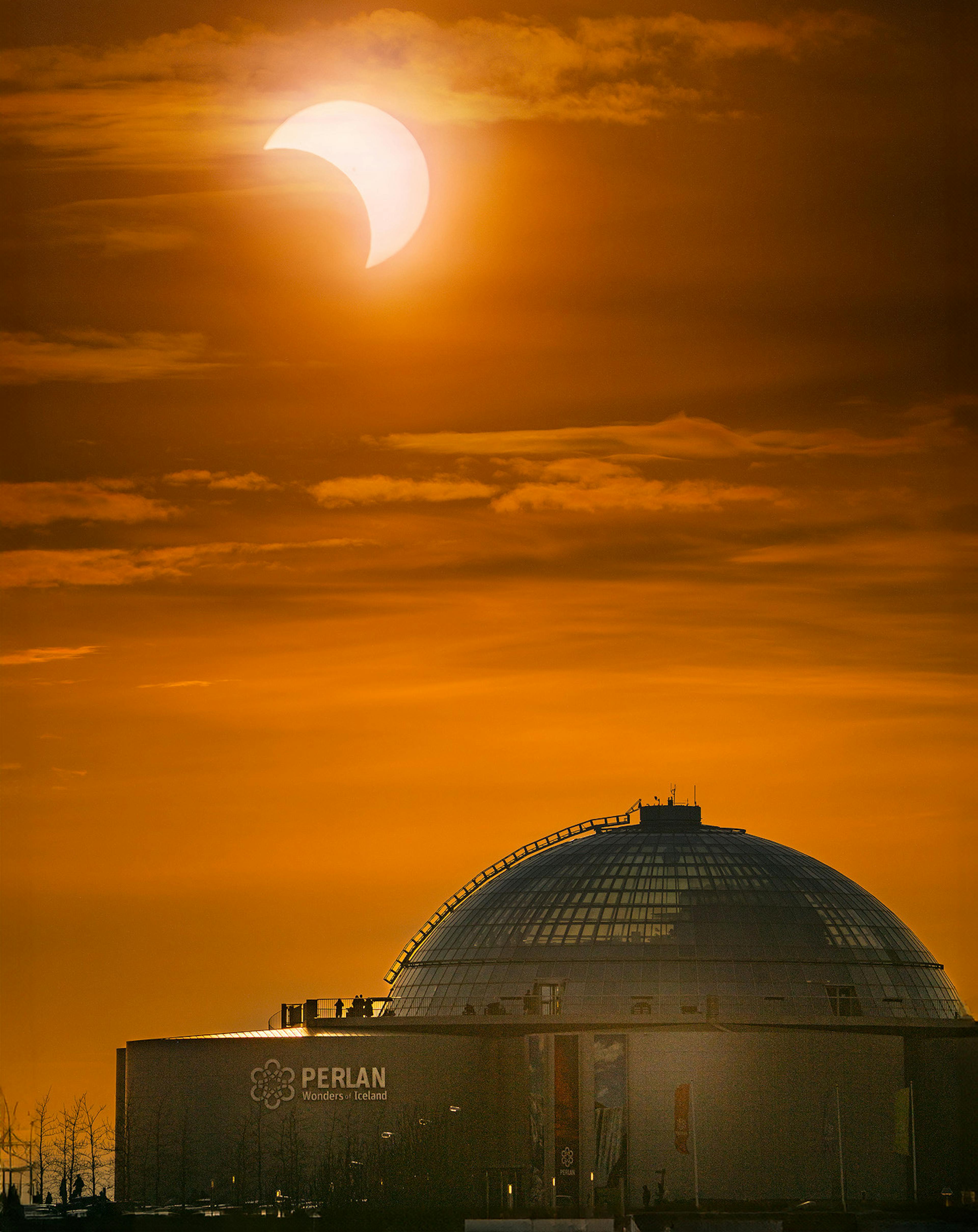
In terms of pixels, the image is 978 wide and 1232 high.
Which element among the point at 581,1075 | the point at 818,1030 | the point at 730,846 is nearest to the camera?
the point at 581,1075

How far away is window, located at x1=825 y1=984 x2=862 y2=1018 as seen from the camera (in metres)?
93.9

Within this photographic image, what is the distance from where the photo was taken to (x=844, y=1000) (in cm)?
9438

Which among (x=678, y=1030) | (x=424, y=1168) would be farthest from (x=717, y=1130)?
(x=424, y=1168)

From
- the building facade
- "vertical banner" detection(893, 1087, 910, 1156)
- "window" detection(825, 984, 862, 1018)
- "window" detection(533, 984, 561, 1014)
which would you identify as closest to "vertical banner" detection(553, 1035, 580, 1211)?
the building facade

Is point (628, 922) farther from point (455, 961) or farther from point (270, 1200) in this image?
point (270, 1200)

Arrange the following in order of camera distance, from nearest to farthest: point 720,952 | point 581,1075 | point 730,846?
point 581,1075 < point 720,952 < point 730,846

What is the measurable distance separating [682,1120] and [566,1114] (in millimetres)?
4312

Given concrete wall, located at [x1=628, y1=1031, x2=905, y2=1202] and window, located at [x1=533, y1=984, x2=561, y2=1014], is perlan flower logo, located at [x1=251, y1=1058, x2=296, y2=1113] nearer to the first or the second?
window, located at [x1=533, y1=984, x2=561, y2=1014]

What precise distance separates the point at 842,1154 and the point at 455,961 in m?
21.1

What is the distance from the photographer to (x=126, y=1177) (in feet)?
285

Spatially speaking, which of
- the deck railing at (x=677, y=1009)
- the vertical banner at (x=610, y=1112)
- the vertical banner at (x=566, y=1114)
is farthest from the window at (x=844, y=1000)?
the vertical banner at (x=566, y=1114)

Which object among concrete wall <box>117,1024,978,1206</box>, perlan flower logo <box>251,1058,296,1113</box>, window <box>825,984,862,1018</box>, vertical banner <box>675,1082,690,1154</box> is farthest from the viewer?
window <box>825,984,862,1018</box>

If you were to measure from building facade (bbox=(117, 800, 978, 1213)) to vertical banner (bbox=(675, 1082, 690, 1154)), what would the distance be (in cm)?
9

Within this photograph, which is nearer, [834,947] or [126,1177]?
[126,1177]
